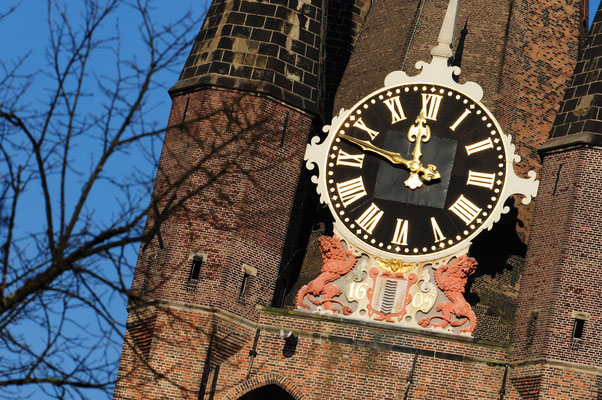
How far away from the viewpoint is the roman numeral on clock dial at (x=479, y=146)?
3509 cm

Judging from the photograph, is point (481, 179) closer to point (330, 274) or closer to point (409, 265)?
point (409, 265)

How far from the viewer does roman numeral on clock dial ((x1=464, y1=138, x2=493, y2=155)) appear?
35.1 metres

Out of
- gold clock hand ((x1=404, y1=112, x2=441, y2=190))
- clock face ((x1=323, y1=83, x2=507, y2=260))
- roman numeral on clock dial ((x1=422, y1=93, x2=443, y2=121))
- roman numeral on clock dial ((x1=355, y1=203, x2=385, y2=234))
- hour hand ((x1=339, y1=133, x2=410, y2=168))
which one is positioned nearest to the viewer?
clock face ((x1=323, y1=83, x2=507, y2=260))

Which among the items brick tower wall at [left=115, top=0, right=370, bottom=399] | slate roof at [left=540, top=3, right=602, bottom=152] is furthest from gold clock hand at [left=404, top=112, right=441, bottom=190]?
slate roof at [left=540, top=3, right=602, bottom=152]

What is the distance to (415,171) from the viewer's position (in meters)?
35.2

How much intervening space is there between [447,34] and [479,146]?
249 cm

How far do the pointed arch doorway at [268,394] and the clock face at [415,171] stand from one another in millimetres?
2920

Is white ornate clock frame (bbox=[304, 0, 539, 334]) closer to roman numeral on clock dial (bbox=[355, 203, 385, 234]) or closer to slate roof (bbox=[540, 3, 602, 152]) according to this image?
roman numeral on clock dial (bbox=[355, 203, 385, 234])

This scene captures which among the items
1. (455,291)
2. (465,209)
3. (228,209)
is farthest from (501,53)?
(228,209)

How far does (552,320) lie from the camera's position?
33.8 metres

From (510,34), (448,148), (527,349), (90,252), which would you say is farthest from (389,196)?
(90,252)

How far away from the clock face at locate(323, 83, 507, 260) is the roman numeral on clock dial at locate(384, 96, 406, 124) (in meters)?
0.02

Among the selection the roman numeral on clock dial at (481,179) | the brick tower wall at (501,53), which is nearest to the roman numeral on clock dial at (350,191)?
the roman numeral on clock dial at (481,179)

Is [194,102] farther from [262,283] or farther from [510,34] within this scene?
[510,34]
